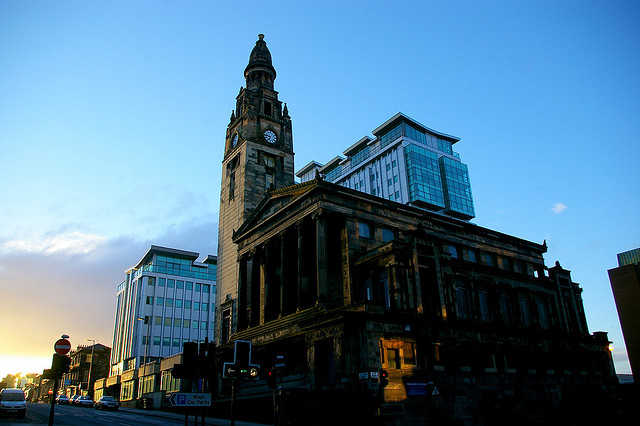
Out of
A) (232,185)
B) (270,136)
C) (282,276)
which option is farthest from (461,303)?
(270,136)

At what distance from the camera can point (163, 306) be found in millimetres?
83375

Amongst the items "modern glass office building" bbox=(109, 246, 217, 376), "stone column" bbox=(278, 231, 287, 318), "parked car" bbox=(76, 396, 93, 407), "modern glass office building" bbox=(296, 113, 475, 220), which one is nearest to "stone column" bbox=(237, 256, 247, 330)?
→ "stone column" bbox=(278, 231, 287, 318)

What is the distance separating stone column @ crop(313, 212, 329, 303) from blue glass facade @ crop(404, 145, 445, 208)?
67028 mm

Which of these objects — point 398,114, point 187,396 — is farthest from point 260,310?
point 398,114

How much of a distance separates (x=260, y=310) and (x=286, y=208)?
33.5 feet

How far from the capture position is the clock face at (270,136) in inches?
2408

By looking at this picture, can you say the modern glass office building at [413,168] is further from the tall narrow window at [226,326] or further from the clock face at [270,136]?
the tall narrow window at [226,326]

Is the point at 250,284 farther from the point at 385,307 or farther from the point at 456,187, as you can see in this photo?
the point at 456,187

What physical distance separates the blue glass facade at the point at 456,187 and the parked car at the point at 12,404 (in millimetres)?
93816

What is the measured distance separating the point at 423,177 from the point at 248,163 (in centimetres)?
5775

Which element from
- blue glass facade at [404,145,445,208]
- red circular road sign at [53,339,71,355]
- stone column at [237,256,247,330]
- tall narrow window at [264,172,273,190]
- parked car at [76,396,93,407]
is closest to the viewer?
red circular road sign at [53,339,71,355]

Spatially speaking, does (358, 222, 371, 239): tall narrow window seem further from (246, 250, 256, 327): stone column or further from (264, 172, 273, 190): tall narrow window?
(264, 172, 273, 190): tall narrow window

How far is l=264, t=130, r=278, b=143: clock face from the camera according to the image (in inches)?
2408

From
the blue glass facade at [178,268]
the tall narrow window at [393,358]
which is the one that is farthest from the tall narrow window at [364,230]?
the blue glass facade at [178,268]
